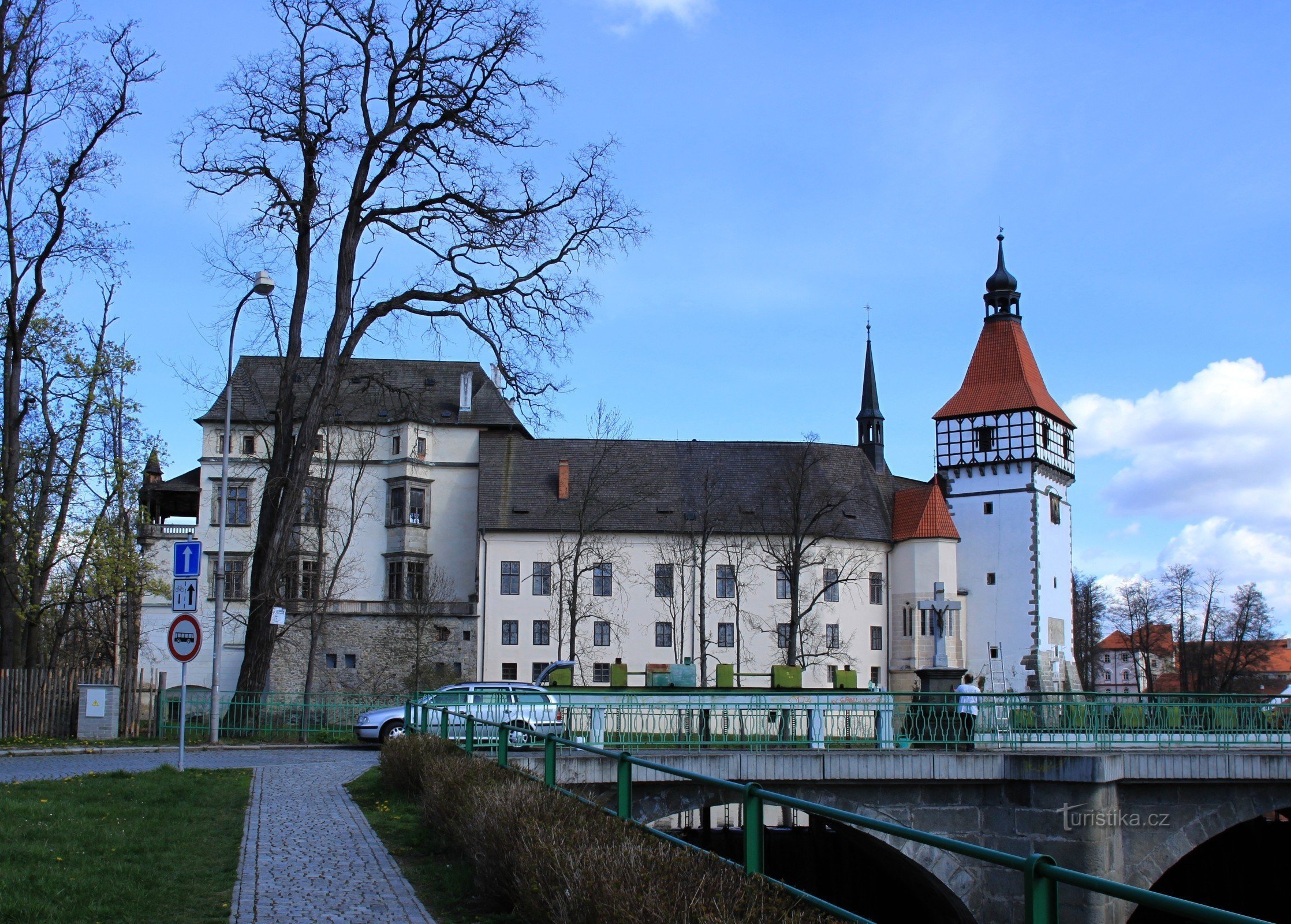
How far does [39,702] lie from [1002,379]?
46.5 meters

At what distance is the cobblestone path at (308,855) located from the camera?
8438 millimetres

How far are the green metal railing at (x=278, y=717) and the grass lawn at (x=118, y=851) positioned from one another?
46.1 ft

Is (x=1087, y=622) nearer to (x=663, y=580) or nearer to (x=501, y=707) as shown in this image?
(x=663, y=580)

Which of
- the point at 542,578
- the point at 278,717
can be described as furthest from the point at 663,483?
the point at 278,717

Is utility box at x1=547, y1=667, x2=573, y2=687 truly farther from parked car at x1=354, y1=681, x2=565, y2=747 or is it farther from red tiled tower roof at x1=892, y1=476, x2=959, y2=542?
red tiled tower roof at x1=892, y1=476, x2=959, y2=542

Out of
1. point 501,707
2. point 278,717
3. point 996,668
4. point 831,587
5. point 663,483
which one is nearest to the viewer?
point 501,707

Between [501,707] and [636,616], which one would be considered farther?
[636,616]

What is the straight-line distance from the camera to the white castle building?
186 ft

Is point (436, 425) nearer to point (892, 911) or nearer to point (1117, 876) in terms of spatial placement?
point (892, 911)

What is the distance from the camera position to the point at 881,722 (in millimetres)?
22500

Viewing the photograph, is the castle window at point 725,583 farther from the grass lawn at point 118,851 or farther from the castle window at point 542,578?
the grass lawn at point 118,851

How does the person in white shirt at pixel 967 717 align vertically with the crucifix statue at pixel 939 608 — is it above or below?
below

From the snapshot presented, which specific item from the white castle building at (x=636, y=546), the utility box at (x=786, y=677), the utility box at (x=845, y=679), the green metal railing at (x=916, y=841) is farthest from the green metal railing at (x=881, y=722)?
the white castle building at (x=636, y=546)

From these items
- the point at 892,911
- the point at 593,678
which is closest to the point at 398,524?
the point at 593,678
